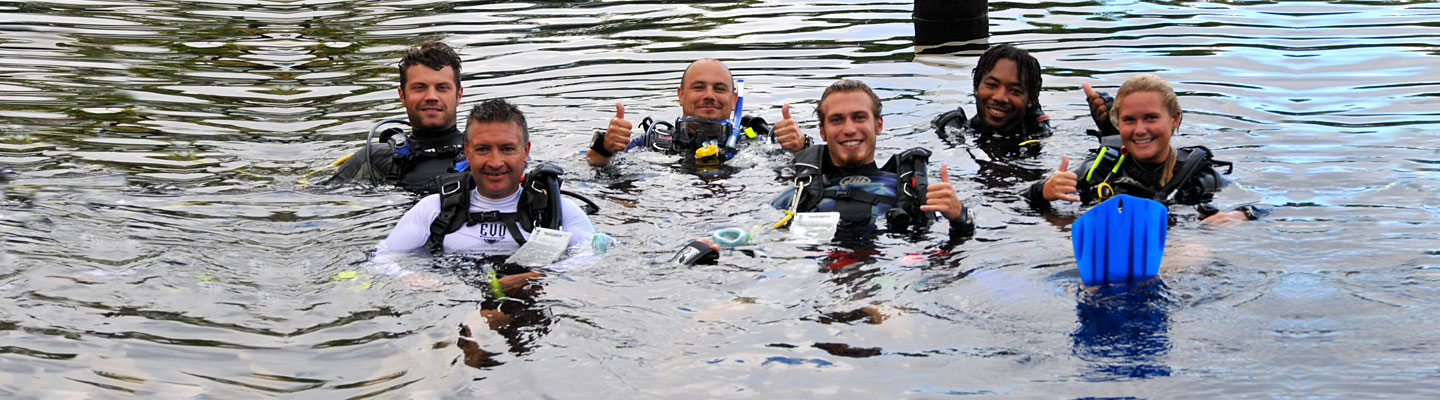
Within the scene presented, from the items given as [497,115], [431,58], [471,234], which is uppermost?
[431,58]

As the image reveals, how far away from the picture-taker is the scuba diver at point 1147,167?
20.9 feet

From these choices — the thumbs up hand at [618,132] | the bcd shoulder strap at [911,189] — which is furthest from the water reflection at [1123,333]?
the thumbs up hand at [618,132]

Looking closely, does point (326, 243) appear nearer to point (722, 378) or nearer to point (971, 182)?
point (722, 378)

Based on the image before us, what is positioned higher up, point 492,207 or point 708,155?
point 492,207

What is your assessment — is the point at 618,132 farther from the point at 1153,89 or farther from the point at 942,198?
the point at 1153,89

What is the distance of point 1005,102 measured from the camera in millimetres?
8594

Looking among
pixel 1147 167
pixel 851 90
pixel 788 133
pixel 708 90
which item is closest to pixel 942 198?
pixel 851 90

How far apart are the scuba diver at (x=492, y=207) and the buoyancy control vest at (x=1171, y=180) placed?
2729mm

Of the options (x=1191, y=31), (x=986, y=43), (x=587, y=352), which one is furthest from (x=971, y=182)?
(x=1191, y=31)

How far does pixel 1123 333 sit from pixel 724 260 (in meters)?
1.99

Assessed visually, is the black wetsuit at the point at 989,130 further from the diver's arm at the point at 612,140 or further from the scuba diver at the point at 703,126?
the diver's arm at the point at 612,140

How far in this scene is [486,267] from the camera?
595 cm

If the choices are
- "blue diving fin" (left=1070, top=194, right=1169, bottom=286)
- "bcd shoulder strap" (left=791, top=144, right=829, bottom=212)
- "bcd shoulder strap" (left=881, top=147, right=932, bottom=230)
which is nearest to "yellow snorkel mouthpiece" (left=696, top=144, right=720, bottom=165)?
"bcd shoulder strap" (left=791, top=144, right=829, bottom=212)

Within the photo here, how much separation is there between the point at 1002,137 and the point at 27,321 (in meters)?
6.17
